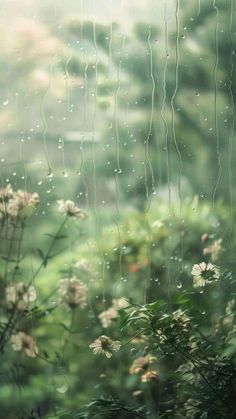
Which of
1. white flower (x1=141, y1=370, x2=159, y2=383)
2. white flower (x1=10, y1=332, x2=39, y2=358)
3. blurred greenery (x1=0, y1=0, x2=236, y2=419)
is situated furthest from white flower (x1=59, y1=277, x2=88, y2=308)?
white flower (x1=141, y1=370, x2=159, y2=383)

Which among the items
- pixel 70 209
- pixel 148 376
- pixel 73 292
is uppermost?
pixel 70 209

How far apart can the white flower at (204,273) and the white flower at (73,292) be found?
11.7 inches

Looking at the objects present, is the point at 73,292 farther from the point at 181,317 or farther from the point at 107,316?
the point at 181,317

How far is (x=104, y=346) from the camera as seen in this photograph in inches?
62.9

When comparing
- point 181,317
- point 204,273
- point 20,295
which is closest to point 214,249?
point 204,273

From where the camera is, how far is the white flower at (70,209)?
5.18 ft

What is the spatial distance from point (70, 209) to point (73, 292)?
0.67 ft

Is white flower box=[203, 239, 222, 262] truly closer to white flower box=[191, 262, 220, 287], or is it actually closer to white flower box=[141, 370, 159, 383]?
white flower box=[191, 262, 220, 287]

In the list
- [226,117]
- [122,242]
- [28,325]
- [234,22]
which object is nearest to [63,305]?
[28,325]

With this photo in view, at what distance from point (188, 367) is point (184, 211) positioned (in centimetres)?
40

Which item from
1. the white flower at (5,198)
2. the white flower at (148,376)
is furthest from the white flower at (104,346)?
the white flower at (5,198)

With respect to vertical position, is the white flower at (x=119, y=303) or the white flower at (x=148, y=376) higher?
the white flower at (x=119, y=303)

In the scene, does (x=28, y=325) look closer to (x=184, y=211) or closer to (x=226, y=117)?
(x=184, y=211)

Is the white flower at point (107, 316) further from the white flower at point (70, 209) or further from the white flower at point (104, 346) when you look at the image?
the white flower at point (70, 209)
